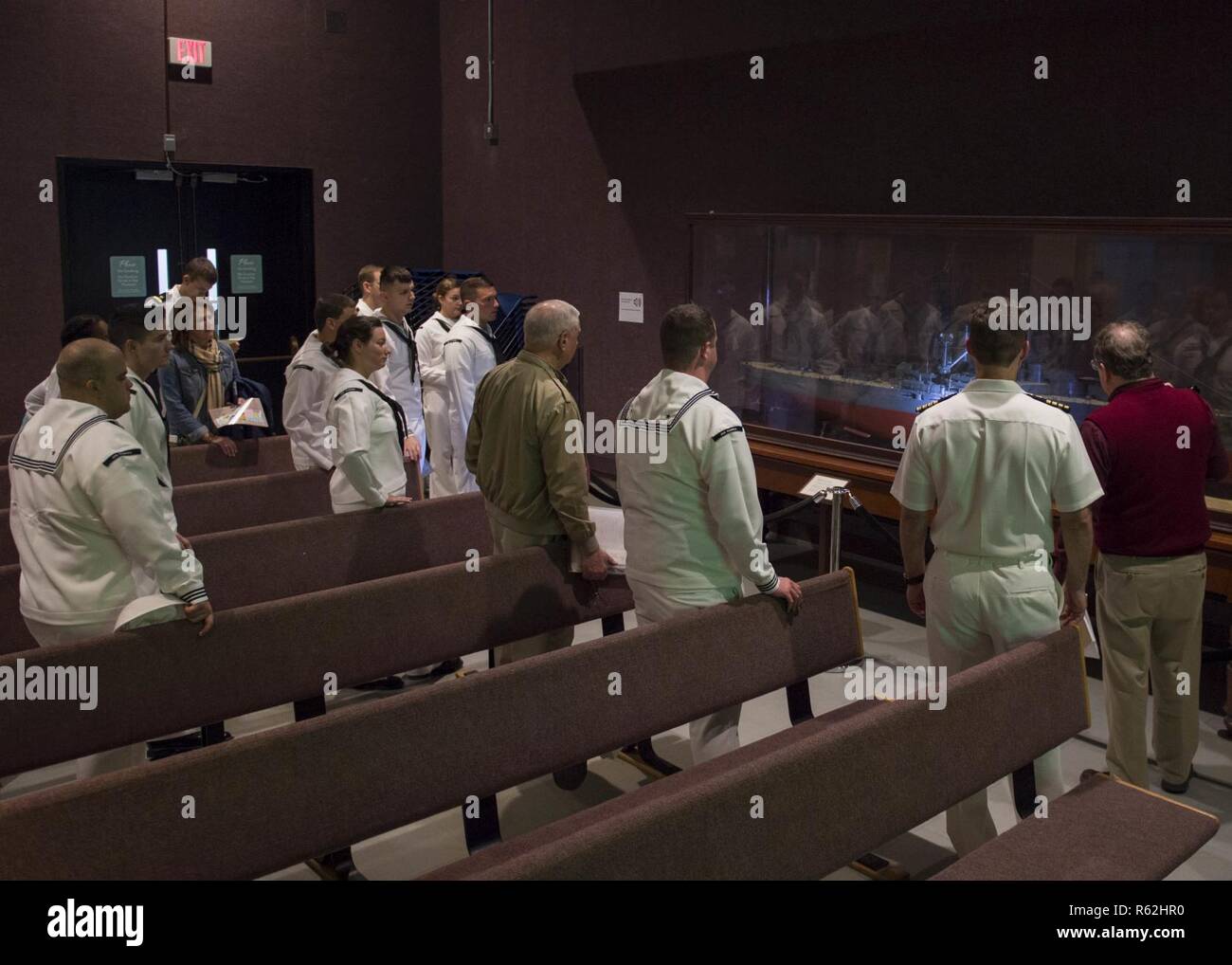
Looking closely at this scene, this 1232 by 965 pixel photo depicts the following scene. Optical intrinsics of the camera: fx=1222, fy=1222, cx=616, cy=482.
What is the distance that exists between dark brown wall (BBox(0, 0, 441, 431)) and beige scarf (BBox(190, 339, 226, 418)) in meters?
3.22

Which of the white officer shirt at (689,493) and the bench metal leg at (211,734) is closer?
the white officer shirt at (689,493)

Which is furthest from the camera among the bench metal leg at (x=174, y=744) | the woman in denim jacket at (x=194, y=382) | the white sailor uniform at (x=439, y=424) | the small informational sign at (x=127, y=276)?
the small informational sign at (x=127, y=276)

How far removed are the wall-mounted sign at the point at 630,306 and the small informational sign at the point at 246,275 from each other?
3.44 metres

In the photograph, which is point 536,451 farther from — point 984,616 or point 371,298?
point 371,298

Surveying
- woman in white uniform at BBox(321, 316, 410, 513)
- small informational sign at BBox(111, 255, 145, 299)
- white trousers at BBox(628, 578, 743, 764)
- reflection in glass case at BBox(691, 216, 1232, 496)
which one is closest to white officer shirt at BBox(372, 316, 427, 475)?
woman in white uniform at BBox(321, 316, 410, 513)

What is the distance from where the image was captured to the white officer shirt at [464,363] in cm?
751

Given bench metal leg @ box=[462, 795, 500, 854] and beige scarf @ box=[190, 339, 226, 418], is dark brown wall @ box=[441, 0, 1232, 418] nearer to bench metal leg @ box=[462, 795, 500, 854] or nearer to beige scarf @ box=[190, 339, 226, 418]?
beige scarf @ box=[190, 339, 226, 418]

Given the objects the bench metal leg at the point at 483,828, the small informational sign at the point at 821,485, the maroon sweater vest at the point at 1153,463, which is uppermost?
the maroon sweater vest at the point at 1153,463

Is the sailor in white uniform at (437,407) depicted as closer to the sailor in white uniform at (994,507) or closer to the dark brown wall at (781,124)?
the dark brown wall at (781,124)

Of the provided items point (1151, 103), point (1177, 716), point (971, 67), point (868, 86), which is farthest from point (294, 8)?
point (1177, 716)

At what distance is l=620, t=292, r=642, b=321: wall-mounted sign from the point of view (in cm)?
991

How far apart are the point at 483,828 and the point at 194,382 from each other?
13.8ft

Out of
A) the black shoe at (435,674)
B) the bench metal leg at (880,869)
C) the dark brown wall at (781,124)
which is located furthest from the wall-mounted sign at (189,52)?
the bench metal leg at (880,869)

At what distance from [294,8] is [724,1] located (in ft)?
15.0
